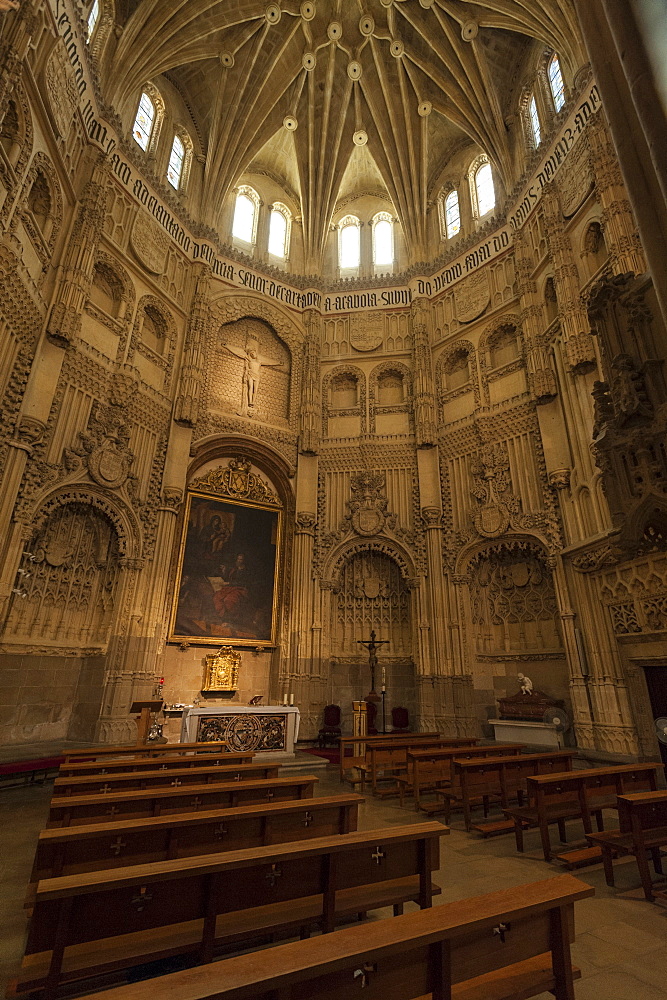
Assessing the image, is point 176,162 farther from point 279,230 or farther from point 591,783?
point 591,783

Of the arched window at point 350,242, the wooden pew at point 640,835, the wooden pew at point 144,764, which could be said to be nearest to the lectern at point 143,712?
the wooden pew at point 144,764

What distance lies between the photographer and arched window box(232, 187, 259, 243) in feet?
67.3

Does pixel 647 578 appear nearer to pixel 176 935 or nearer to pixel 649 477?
pixel 649 477

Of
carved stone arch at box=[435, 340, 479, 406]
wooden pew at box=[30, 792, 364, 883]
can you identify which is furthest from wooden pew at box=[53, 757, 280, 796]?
carved stone arch at box=[435, 340, 479, 406]

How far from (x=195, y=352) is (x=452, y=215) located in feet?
40.2

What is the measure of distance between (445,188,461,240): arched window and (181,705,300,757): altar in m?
18.8

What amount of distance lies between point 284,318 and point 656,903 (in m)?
19.2

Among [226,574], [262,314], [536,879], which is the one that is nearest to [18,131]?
[262,314]

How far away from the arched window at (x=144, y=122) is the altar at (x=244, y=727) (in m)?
18.2

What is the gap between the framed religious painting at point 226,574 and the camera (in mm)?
14805

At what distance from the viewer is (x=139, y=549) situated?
1387cm

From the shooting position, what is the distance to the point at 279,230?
21.5 metres

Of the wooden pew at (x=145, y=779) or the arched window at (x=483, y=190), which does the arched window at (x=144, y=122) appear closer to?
the arched window at (x=483, y=190)

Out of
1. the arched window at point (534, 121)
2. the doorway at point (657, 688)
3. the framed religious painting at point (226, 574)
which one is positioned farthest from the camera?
the arched window at point (534, 121)
